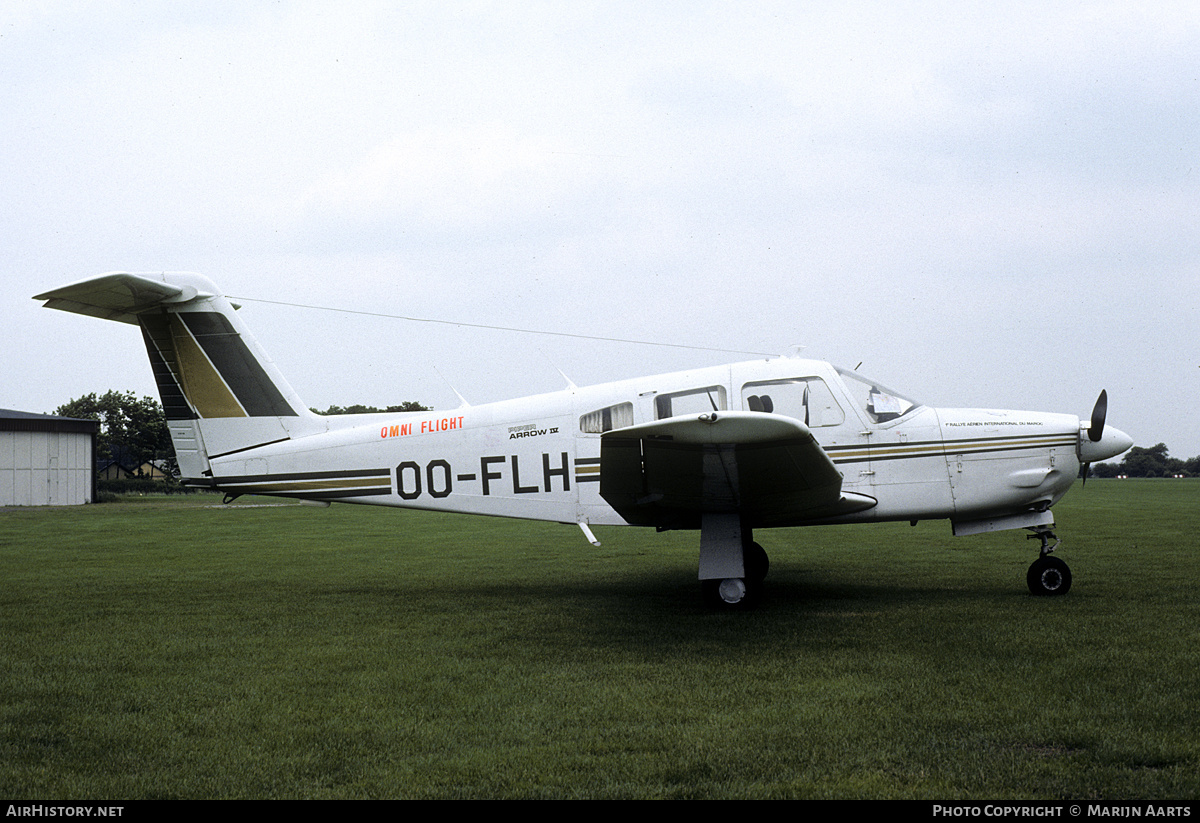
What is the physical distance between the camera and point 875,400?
8.35 metres

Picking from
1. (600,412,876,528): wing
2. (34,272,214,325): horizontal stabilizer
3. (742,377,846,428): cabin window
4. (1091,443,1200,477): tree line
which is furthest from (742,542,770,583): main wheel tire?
(1091,443,1200,477): tree line

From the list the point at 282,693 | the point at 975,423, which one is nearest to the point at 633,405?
the point at 975,423

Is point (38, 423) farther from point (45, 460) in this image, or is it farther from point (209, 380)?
point (209, 380)

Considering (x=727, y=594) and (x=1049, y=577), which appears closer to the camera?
(x=727, y=594)

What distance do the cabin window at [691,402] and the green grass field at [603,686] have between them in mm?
1863

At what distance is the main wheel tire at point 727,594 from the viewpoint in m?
7.65

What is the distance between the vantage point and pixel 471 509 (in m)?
8.92

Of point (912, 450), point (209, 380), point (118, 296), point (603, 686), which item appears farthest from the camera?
point (209, 380)

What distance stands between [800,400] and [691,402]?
106cm

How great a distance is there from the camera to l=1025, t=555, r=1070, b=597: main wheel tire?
8.01 m

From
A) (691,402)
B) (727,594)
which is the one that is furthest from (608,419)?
(727,594)

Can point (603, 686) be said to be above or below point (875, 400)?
below

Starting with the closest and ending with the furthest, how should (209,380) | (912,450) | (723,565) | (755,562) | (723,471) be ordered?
(723,471), (723,565), (912,450), (755,562), (209,380)
